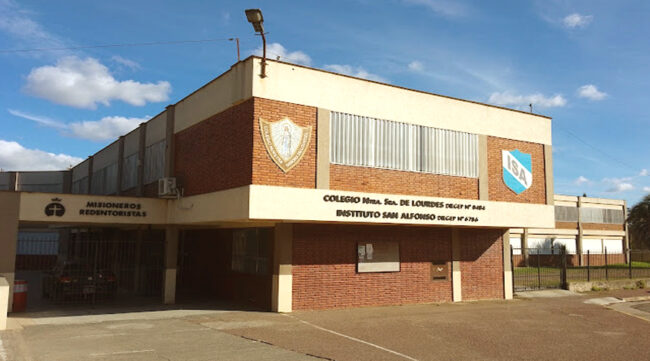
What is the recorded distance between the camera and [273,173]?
50.2 feet

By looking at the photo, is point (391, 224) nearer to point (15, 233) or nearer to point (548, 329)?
point (548, 329)

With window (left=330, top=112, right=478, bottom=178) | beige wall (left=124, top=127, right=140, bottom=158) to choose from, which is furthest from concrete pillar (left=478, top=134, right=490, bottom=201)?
beige wall (left=124, top=127, right=140, bottom=158)

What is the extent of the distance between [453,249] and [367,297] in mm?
4379

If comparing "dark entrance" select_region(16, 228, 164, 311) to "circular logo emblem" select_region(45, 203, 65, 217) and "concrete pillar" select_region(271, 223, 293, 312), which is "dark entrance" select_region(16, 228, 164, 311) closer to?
"circular logo emblem" select_region(45, 203, 65, 217)

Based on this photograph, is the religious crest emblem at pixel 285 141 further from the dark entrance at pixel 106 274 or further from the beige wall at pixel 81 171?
the beige wall at pixel 81 171

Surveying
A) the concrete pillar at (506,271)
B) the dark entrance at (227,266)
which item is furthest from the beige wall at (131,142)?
the concrete pillar at (506,271)

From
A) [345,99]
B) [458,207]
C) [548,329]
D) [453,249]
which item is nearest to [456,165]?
[458,207]

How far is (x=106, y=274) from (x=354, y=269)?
9042 millimetres

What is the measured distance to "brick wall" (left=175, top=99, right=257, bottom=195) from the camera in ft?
50.6

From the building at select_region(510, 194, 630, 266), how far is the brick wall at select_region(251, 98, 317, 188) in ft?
120

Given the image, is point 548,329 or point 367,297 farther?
point 367,297

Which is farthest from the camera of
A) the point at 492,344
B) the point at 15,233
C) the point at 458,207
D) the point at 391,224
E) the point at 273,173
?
the point at 458,207

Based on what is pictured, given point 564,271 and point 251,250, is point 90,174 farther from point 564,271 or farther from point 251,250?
point 564,271

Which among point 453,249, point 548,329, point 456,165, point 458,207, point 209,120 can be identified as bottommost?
point 548,329
